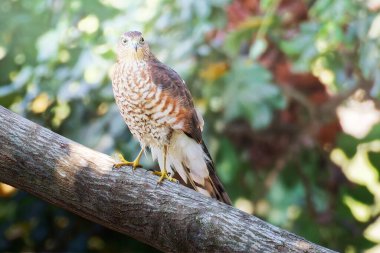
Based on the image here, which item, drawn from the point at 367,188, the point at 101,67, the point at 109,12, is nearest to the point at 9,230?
the point at 101,67

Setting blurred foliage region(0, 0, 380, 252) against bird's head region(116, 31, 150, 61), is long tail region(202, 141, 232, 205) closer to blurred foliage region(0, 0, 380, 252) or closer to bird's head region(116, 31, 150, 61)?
bird's head region(116, 31, 150, 61)

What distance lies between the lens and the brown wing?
134 inches

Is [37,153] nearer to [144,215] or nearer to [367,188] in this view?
[144,215]

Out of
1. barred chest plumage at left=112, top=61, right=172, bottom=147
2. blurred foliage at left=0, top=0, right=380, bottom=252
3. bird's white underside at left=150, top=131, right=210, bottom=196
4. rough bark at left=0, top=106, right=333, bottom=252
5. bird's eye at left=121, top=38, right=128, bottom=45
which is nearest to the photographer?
rough bark at left=0, top=106, right=333, bottom=252

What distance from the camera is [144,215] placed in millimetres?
3193

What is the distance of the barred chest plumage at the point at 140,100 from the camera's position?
3383 mm

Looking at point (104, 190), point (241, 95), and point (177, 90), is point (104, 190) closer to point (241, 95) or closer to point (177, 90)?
point (177, 90)

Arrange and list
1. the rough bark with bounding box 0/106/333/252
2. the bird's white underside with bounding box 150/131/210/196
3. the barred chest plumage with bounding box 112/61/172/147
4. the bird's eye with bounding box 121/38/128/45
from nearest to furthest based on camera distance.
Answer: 1. the rough bark with bounding box 0/106/333/252
2. the barred chest plumage with bounding box 112/61/172/147
3. the bird's eye with bounding box 121/38/128/45
4. the bird's white underside with bounding box 150/131/210/196

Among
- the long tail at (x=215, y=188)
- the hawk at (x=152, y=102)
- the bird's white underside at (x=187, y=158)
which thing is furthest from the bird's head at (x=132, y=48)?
the long tail at (x=215, y=188)

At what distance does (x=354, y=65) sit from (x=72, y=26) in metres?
1.79

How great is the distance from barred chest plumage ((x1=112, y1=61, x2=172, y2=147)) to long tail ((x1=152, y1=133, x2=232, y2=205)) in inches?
7.4

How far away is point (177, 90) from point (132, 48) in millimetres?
272

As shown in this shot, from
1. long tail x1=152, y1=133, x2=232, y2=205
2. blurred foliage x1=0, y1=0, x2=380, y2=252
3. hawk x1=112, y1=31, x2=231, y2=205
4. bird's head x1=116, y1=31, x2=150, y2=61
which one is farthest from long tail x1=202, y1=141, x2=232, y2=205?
blurred foliage x1=0, y1=0, x2=380, y2=252

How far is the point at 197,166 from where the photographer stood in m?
3.72
